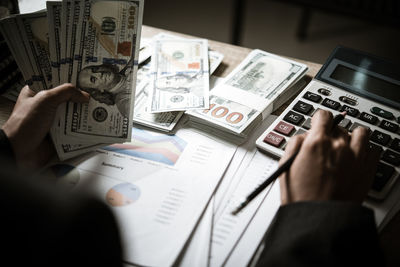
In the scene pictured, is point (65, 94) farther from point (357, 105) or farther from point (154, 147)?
point (357, 105)

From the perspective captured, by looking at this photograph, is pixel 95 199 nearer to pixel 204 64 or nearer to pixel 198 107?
pixel 198 107

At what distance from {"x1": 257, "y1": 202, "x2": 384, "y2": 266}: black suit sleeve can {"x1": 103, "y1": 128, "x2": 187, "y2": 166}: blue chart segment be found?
0.72 ft

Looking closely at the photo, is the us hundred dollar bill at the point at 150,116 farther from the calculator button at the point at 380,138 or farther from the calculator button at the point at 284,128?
the calculator button at the point at 380,138

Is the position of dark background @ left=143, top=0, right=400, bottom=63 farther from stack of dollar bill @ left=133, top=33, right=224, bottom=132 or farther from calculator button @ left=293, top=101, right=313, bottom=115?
calculator button @ left=293, top=101, right=313, bottom=115

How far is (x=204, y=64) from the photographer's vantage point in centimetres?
75

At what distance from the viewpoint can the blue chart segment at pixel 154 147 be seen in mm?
567

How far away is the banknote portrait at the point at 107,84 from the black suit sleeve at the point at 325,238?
0.34 m

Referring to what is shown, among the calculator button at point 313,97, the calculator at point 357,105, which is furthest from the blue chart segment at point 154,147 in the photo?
the calculator button at point 313,97

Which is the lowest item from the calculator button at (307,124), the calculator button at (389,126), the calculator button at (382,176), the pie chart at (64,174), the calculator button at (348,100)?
the pie chart at (64,174)

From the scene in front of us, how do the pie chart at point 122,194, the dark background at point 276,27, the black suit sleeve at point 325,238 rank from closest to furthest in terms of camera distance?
the black suit sleeve at point 325,238 < the pie chart at point 122,194 < the dark background at point 276,27

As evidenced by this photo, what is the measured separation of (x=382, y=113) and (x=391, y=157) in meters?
0.10

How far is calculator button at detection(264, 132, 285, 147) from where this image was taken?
0.56 metres

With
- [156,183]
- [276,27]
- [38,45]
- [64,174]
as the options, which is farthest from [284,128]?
[276,27]

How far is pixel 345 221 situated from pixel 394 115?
292 mm
